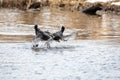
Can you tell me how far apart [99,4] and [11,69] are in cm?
3038

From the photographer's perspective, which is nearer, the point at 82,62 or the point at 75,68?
the point at 75,68

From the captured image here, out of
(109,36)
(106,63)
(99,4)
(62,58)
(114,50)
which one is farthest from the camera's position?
(99,4)

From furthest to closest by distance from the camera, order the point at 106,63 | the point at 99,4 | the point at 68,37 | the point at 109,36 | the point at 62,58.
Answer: the point at 99,4, the point at 109,36, the point at 68,37, the point at 62,58, the point at 106,63

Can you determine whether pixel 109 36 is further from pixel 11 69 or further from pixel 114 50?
pixel 11 69

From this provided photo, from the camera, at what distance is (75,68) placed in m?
14.6

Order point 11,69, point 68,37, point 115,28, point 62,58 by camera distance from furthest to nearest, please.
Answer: point 115,28
point 68,37
point 62,58
point 11,69

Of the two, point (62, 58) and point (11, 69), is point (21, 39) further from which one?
point (11, 69)

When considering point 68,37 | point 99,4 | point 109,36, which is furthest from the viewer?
point 99,4

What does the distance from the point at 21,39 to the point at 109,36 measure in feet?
16.1

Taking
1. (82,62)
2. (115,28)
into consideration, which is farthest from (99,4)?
(82,62)

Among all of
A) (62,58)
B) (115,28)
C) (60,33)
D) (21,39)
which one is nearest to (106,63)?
(62,58)

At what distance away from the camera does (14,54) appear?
17203mm

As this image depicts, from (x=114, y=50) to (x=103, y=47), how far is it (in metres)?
1.01

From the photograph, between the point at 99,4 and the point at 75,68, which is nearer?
the point at 75,68
